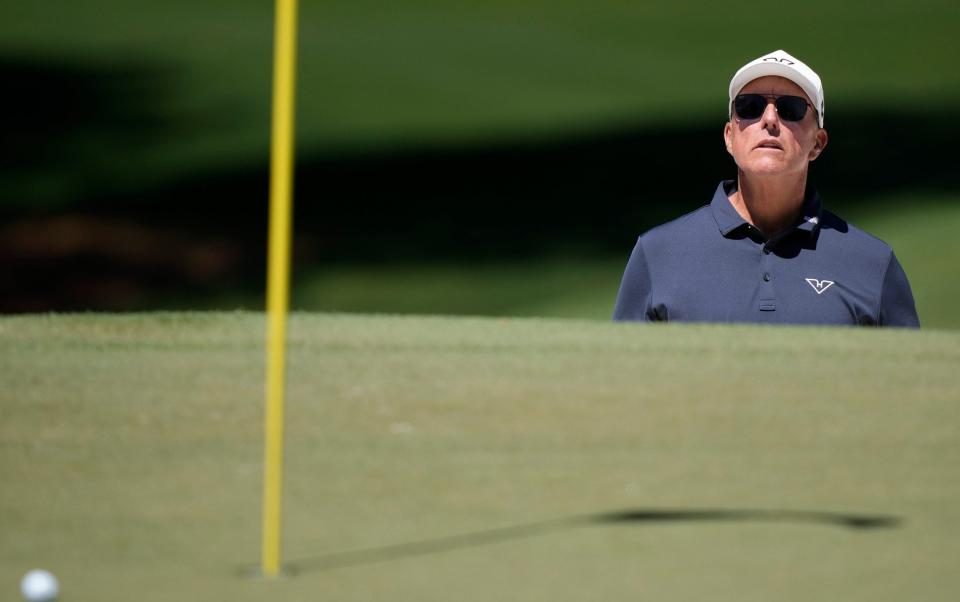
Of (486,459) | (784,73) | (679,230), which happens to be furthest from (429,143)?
(486,459)

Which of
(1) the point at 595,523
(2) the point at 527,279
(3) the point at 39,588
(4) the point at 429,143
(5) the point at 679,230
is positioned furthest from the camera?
(4) the point at 429,143

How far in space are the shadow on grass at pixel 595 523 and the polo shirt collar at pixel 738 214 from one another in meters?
2.41

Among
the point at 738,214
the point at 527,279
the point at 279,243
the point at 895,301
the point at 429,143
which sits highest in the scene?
the point at 429,143

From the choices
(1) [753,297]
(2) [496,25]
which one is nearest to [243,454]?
(1) [753,297]

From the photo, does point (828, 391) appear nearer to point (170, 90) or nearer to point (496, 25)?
point (170, 90)

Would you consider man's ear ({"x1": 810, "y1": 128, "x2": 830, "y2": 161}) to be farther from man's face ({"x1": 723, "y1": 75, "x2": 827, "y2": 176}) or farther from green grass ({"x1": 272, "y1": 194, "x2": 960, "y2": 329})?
green grass ({"x1": 272, "y1": 194, "x2": 960, "y2": 329})

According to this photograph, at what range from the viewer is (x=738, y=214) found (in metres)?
5.40

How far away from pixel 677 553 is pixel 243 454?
97 centimetres

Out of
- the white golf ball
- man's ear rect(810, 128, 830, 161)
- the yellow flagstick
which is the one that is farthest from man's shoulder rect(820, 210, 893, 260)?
the white golf ball

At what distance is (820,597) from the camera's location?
262 centimetres

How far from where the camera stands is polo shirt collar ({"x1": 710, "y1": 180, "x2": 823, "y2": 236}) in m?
5.35

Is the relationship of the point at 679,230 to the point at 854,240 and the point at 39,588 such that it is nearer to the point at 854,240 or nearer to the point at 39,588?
the point at 854,240

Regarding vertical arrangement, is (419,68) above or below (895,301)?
Result: above

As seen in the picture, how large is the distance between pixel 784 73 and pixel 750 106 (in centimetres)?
15
